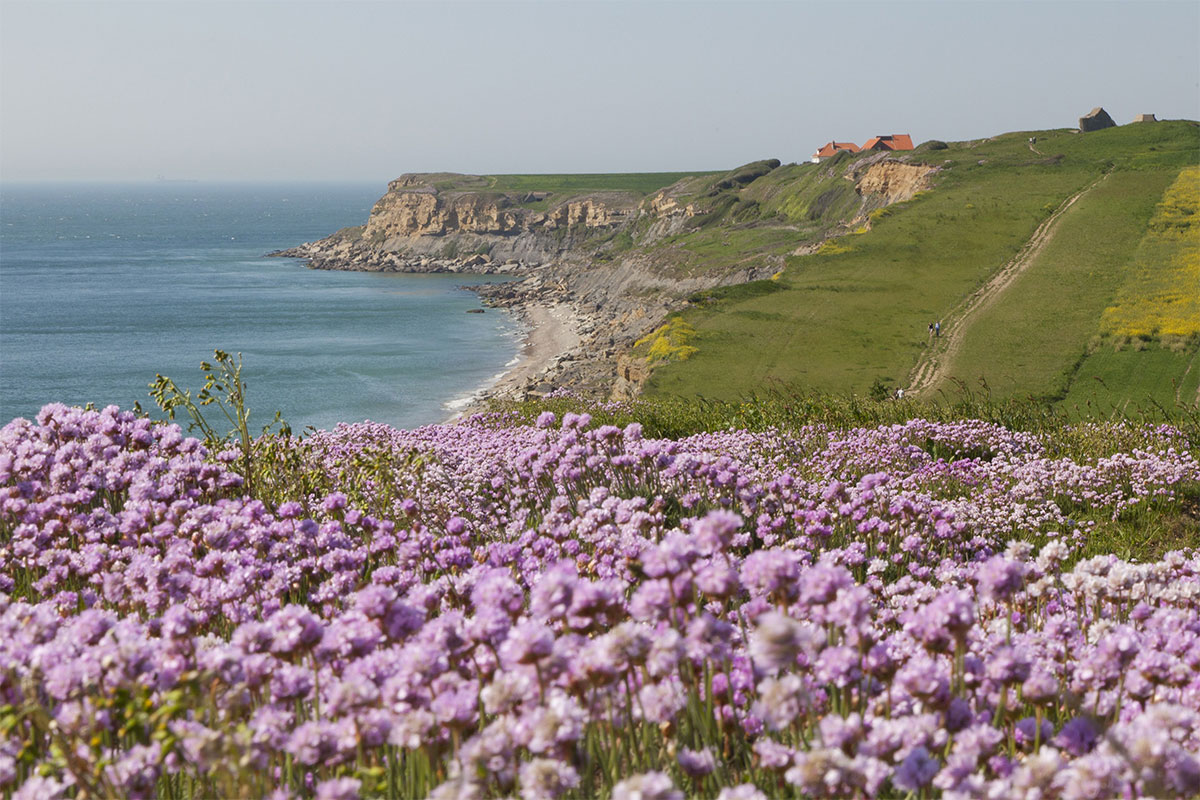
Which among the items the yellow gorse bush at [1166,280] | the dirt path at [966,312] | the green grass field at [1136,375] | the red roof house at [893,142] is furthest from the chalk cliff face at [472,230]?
the green grass field at [1136,375]

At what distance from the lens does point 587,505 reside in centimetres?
602

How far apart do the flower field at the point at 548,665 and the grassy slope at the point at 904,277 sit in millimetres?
31290

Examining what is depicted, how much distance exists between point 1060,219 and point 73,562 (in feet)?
259

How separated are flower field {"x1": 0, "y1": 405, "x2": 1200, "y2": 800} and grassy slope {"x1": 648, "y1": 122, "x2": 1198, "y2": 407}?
31290 millimetres

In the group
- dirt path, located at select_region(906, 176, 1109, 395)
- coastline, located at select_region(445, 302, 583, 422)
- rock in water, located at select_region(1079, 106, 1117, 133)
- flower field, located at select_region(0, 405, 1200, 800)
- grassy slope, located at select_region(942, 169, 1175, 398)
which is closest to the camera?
flower field, located at select_region(0, 405, 1200, 800)

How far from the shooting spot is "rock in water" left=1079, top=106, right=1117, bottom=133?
122062 millimetres

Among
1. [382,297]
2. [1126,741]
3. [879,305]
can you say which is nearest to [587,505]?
[1126,741]

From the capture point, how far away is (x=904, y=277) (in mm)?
63531

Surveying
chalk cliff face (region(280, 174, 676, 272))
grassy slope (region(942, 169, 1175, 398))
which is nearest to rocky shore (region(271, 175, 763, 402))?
chalk cliff face (region(280, 174, 676, 272))

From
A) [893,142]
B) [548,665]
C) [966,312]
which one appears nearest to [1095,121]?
[893,142]

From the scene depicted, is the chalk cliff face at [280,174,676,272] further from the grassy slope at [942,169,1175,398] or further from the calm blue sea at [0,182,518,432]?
the grassy slope at [942,169,1175,398]

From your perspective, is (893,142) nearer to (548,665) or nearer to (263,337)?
(263,337)

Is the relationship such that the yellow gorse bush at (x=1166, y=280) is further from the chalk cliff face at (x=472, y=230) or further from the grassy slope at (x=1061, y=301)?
the chalk cliff face at (x=472, y=230)

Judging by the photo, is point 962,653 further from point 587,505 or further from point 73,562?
point 73,562
